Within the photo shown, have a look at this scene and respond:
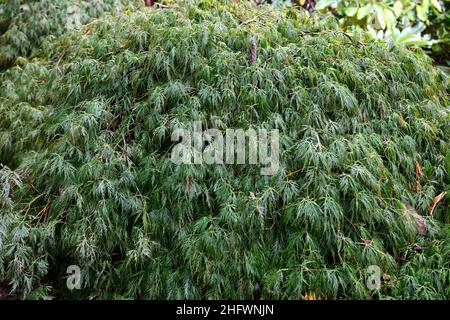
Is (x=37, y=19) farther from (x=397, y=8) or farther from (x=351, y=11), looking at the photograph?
(x=397, y=8)

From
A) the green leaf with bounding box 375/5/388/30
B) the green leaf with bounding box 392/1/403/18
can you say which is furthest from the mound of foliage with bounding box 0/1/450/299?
the green leaf with bounding box 392/1/403/18

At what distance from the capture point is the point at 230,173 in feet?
8.09

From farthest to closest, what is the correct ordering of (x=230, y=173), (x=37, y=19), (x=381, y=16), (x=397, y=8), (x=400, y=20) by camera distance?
(x=400, y=20) → (x=37, y=19) → (x=397, y=8) → (x=381, y=16) → (x=230, y=173)

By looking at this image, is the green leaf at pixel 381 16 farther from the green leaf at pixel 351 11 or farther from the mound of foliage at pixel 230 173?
the mound of foliage at pixel 230 173

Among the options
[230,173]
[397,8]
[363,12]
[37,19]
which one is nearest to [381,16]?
[363,12]

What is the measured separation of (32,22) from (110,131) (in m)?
2.18

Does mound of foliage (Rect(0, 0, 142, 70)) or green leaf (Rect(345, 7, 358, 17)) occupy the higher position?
green leaf (Rect(345, 7, 358, 17))

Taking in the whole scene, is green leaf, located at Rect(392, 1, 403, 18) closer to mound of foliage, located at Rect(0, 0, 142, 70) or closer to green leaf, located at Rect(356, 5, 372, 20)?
green leaf, located at Rect(356, 5, 372, 20)

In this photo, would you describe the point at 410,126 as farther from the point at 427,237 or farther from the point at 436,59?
the point at 436,59

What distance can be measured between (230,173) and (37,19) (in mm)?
2761

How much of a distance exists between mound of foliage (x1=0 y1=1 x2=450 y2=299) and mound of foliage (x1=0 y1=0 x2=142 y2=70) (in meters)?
1.31

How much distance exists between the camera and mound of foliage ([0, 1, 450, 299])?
2277 mm

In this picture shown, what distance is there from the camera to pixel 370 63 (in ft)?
9.85

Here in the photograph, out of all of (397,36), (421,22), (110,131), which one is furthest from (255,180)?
(421,22)
